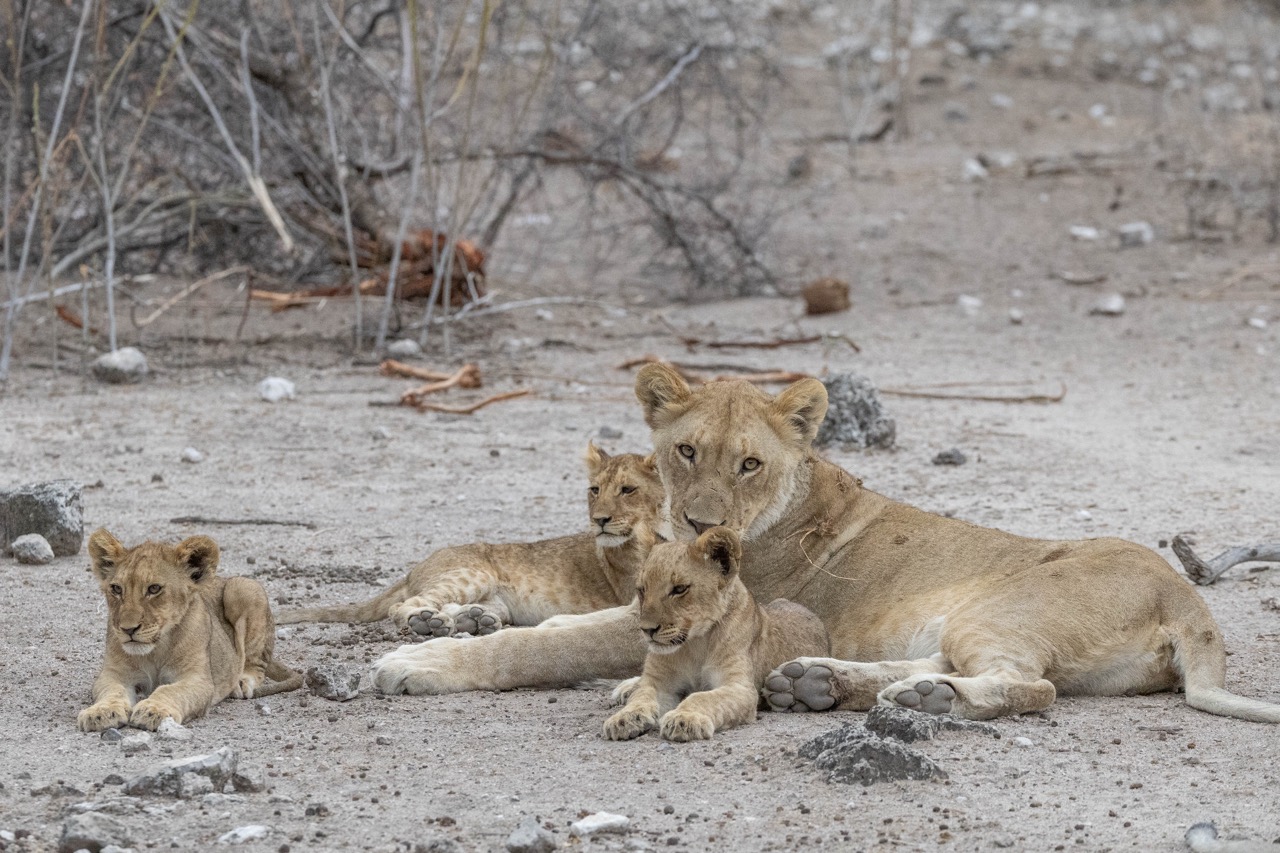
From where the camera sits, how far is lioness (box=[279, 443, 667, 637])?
5508 mm

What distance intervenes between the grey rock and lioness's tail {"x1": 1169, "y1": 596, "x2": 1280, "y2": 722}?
3.83 metres

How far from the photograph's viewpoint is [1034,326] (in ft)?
40.8

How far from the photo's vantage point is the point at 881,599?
16.3 feet

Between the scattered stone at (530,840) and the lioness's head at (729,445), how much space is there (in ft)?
4.66

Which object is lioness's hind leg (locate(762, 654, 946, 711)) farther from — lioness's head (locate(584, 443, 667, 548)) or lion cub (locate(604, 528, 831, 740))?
lioness's head (locate(584, 443, 667, 548))

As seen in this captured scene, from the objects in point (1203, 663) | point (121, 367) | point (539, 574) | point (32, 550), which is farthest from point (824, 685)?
point (121, 367)

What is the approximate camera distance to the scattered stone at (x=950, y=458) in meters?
8.25

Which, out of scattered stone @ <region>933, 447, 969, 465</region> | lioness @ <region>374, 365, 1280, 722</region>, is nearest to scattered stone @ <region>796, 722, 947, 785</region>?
lioness @ <region>374, 365, 1280, 722</region>

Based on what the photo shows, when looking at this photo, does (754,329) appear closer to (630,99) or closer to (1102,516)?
(630,99)

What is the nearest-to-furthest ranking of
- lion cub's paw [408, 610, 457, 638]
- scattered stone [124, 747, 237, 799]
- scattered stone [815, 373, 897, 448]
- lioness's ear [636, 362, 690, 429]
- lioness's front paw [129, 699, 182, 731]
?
scattered stone [124, 747, 237, 799] < lioness's front paw [129, 699, 182, 731] < lioness's ear [636, 362, 690, 429] < lion cub's paw [408, 610, 457, 638] < scattered stone [815, 373, 897, 448]

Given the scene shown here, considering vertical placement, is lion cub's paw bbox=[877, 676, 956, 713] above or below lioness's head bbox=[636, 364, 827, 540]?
below

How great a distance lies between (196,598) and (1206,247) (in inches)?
461

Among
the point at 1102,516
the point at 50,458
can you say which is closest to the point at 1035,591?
the point at 1102,516

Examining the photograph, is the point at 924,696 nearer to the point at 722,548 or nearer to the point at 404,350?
the point at 722,548
